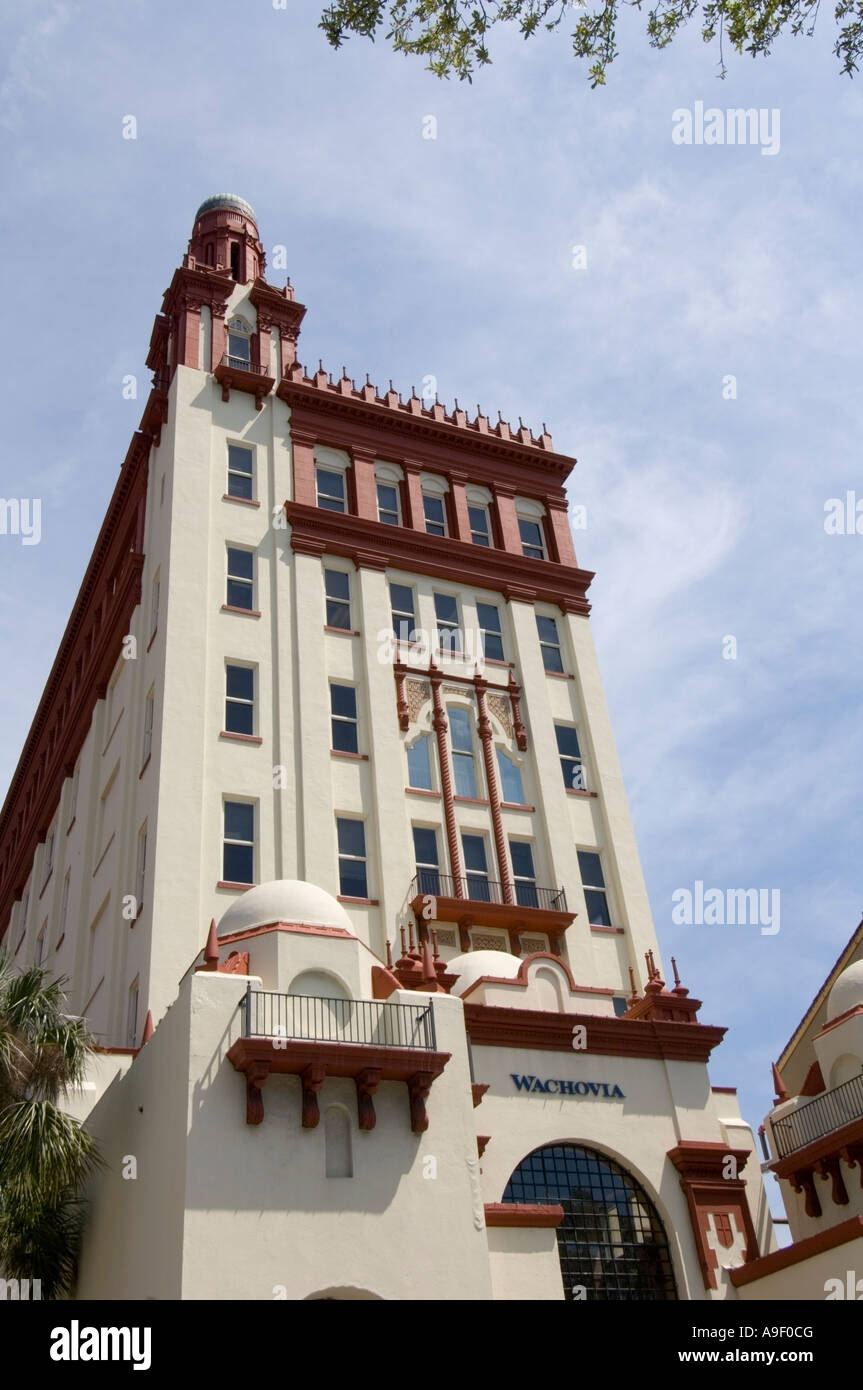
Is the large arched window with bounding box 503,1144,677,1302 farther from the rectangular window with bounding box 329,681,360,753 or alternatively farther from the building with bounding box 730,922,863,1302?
the rectangular window with bounding box 329,681,360,753

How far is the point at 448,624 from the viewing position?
38.2 m

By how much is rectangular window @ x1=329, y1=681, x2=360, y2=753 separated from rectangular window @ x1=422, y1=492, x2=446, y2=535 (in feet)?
25.3

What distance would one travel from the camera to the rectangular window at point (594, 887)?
33.9 meters

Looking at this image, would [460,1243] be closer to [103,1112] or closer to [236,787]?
[103,1112]

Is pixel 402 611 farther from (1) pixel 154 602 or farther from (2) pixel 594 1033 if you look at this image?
(2) pixel 594 1033

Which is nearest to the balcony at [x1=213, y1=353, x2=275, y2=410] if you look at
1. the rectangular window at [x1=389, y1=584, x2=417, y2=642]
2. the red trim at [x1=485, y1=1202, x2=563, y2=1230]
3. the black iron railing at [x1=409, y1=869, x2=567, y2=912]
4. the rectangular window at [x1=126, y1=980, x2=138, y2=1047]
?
the rectangular window at [x1=389, y1=584, x2=417, y2=642]

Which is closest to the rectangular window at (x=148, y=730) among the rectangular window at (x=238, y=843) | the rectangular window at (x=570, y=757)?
the rectangular window at (x=238, y=843)

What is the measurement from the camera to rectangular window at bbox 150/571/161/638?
35625 mm

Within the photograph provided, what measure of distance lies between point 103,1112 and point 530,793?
16103 millimetres

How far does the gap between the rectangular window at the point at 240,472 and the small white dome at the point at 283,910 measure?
17319mm

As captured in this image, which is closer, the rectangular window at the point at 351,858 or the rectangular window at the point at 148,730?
the rectangular window at the point at 351,858

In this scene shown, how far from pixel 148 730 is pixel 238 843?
5028mm

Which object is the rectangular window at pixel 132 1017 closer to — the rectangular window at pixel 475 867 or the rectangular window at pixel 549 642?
the rectangular window at pixel 475 867
